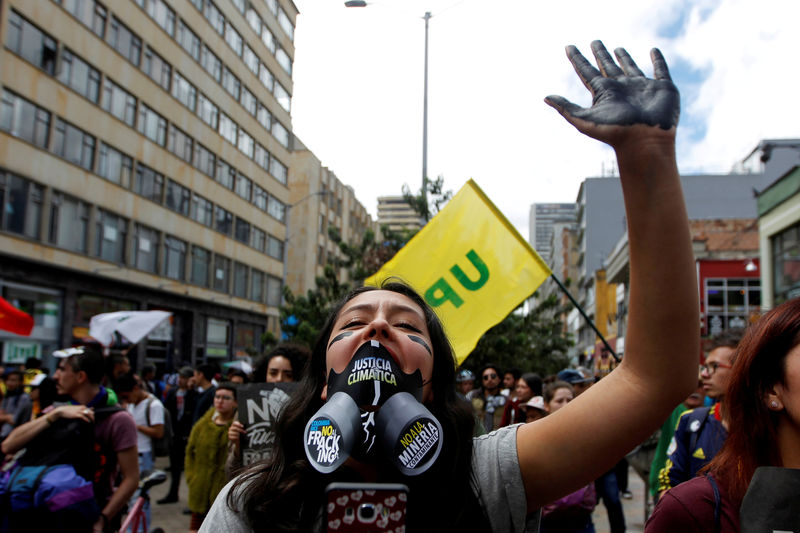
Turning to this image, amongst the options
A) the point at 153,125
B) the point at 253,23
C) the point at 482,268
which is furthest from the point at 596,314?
the point at 482,268

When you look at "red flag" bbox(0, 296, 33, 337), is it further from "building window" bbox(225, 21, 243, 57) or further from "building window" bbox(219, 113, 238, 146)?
"building window" bbox(225, 21, 243, 57)

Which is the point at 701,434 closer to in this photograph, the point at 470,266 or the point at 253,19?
the point at 470,266

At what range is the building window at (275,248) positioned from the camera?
40.4 meters

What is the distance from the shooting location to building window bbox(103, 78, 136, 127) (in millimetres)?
24500

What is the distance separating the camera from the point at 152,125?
2767 cm

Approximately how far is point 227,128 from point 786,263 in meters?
26.1

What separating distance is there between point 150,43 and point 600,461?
29570 mm

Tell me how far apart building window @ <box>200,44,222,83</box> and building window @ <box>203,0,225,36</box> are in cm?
134

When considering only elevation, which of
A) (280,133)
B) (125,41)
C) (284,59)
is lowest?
(125,41)

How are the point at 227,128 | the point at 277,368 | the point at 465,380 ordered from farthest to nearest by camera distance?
the point at 227,128 < the point at 465,380 < the point at 277,368

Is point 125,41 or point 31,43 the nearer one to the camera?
point 31,43

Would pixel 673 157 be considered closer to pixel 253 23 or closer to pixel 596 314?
pixel 253 23

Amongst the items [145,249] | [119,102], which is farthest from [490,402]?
[145,249]

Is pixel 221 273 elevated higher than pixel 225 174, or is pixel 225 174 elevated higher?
pixel 225 174
